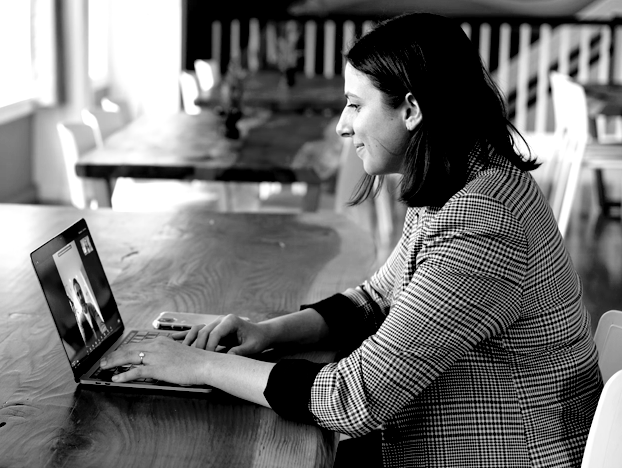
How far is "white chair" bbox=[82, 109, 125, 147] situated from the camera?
4.08 m

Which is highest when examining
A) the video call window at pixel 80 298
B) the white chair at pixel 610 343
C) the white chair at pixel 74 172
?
the video call window at pixel 80 298

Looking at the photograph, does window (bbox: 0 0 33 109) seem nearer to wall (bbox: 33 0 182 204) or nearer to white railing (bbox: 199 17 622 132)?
wall (bbox: 33 0 182 204)

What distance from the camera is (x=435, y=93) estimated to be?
139 cm

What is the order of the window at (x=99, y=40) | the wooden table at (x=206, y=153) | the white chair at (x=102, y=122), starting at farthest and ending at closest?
1. the window at (x=99, y=40)
2. the white chair at (x=102, y=122)
3. the wooden table at (x=206, y=153)

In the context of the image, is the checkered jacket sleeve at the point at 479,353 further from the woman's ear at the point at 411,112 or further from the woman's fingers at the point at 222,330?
the woman's fingers at the point at 222,330

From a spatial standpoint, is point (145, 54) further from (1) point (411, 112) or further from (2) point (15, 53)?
(1) point (411, 112)

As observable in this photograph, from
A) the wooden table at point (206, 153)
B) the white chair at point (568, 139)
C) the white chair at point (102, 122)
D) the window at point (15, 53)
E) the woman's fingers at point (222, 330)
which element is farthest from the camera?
the window at point (15, 53)

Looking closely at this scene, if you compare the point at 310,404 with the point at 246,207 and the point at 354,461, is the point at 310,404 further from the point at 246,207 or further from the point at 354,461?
the point at 246,207

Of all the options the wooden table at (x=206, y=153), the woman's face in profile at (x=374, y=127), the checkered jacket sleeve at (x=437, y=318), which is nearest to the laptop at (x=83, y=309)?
the checkered jacket sleeve at (x=437, y=318)

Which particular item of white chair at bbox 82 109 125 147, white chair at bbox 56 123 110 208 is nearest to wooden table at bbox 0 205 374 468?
white chair at bbox 56 123 110 208

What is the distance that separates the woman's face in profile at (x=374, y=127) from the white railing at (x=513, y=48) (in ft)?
18.6

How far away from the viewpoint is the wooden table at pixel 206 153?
3270 millimetres

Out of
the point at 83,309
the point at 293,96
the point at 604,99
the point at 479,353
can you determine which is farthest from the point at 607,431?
the point at 604,99

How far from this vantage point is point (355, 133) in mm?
1491
